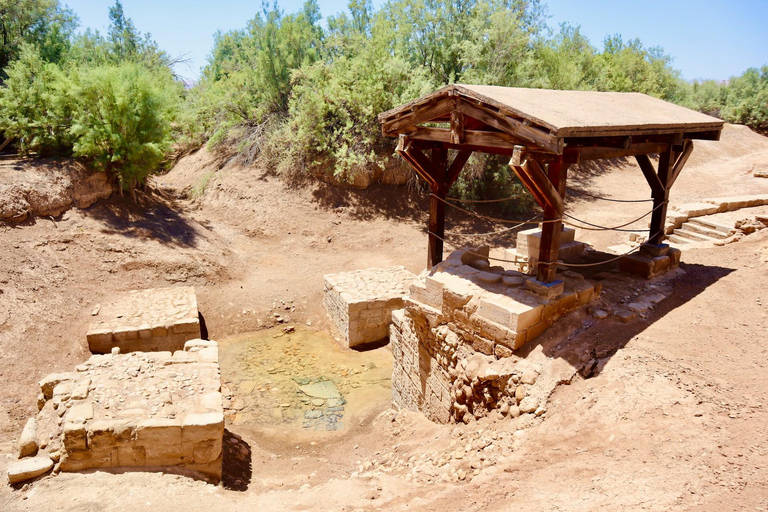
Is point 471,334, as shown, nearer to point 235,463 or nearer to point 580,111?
point 580,111

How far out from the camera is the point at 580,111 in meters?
6.16

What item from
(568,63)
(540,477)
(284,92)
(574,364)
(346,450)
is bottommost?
(346,450)

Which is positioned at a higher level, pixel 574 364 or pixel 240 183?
pixel 240 183

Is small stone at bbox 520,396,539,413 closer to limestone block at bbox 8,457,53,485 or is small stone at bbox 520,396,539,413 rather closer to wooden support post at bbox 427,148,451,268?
wooden support post at bbox 427,148,451,268

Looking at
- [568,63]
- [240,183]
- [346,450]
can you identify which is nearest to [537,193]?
[346,450]

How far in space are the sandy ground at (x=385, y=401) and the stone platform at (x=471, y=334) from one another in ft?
1.09

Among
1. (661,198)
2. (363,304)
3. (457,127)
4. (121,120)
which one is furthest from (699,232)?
(121,120)

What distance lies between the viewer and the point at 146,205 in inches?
513

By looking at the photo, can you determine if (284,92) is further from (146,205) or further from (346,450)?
(346,450)

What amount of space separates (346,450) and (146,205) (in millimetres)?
9302

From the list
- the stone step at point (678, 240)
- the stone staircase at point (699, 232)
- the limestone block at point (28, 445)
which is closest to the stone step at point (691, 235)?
the stone staircase at point (699, 232)

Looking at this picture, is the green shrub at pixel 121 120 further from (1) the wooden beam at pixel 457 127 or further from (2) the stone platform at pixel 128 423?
(1) the wooden beam at pixel 457 127

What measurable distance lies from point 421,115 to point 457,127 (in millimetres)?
686

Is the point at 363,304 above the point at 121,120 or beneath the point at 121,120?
beneath
